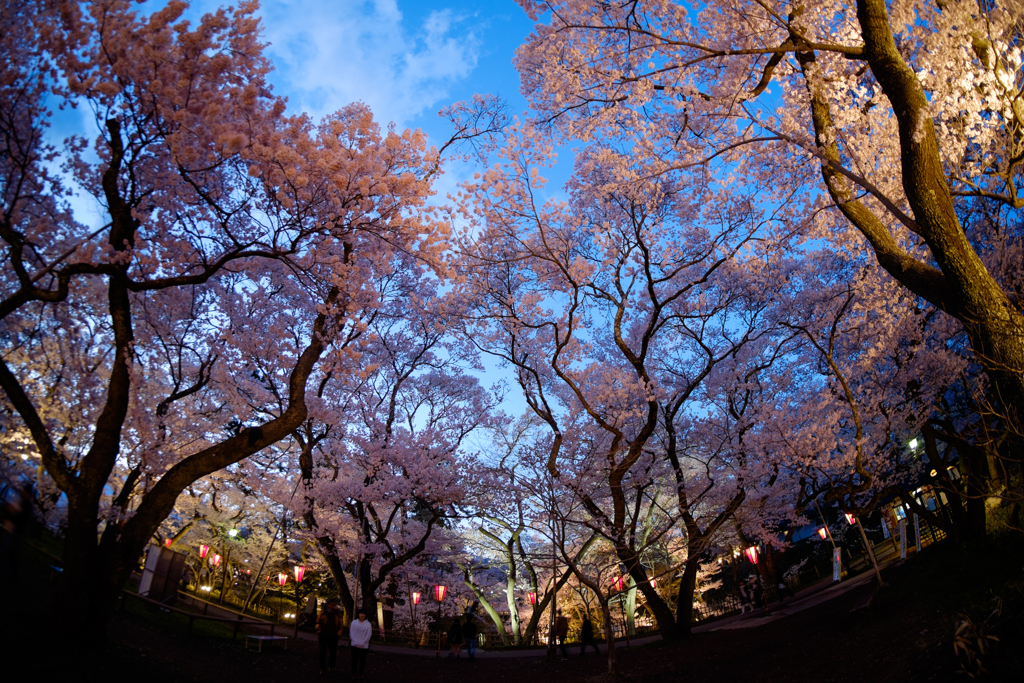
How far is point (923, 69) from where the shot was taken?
605 cm

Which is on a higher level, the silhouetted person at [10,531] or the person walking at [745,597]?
the silhouetted person at [10,531]

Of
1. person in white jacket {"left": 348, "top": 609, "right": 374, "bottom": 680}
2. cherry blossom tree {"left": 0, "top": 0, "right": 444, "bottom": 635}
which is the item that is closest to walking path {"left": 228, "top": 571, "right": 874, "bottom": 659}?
person in white jacket {"left": 348, "top": 609, "right": 374, "bottom": 680}

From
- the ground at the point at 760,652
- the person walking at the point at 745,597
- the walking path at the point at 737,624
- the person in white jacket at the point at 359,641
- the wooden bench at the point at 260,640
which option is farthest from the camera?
the person walking at the point at 745,597

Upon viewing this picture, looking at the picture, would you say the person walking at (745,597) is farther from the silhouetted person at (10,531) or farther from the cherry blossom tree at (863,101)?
the silhouetted person at (10,531)

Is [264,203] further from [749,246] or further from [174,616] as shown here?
[174,616]

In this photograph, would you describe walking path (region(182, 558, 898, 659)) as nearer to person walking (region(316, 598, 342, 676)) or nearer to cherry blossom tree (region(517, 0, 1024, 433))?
person walking (region(316, 598, 342, 676))

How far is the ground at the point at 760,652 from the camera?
18.0 ft

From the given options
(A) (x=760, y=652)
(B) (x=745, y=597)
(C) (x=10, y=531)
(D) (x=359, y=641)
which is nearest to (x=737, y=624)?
(B) (x=745, y=597)

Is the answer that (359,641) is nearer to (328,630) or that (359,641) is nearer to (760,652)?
(328,630)

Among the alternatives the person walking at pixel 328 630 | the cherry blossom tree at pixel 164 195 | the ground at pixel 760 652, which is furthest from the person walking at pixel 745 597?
the cherry blossom tree at pixel 164 195

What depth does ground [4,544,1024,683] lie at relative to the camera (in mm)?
5477

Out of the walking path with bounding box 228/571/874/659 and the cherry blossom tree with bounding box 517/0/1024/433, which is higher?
the cherry blossom tree with bounding box 517/0/1024/433

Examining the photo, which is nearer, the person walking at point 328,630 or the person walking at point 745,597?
the person walking at point 328,630

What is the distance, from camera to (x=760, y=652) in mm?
9539
